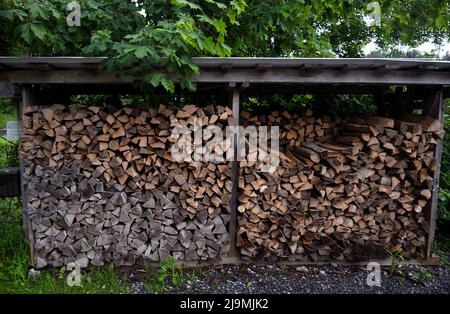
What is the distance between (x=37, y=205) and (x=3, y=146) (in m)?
5.25

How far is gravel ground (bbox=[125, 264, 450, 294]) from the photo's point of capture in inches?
157

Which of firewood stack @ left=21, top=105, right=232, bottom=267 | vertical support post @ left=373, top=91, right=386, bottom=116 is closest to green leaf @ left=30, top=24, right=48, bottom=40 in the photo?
firewood stack @ left=21, top=105, right=232, bottom=267

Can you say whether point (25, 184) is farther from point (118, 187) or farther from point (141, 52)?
point (141, 52)

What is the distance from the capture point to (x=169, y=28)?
3572mm

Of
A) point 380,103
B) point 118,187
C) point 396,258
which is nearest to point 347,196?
point 396,258

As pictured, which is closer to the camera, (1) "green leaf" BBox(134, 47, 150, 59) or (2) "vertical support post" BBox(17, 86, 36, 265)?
(1) "green leaf" BBox(134, 47, 150, 59)

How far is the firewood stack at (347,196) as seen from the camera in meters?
4.34

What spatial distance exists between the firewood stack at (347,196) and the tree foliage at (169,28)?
1254 millimetres

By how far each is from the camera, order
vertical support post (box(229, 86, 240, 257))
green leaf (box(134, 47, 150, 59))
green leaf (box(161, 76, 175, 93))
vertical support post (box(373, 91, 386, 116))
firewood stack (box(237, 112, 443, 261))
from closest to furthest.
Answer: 1. green leaf (box(134, 47, 150, 59))
2. green leaf (box(161, 76, 175, 93))
3. vertical support post (box(229, 86, 240, 257))
4. firewood stack (box(237, 112, 443, 261))
5. vertical support post (box(373, 91, 386, 116))

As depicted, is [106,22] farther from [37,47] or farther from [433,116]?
[433,116]

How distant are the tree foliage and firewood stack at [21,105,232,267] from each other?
2.07ft

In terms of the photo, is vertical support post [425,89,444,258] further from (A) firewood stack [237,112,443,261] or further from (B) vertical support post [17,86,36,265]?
(B) vertical support post [17,86,36,265]
